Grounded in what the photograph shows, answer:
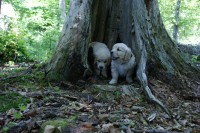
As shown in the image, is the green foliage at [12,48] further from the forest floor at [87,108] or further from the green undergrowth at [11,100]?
the green undergrowth at [11,100]

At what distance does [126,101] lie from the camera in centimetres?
527

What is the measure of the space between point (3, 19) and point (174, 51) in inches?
346

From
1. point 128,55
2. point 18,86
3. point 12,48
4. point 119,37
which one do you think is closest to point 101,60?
point 128,55

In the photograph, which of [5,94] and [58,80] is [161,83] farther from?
[5,94]

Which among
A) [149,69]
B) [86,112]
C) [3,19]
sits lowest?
[86,112]

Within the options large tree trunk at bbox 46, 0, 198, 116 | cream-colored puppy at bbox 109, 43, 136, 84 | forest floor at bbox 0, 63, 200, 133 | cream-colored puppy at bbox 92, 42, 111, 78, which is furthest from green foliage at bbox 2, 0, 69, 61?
forest floor at bbox 0, 63, 200, 133

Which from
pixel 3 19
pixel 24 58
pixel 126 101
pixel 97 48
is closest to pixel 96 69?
pixel 97 48

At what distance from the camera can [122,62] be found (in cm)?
677

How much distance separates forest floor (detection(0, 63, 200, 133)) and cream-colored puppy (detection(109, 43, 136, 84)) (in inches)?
21.3

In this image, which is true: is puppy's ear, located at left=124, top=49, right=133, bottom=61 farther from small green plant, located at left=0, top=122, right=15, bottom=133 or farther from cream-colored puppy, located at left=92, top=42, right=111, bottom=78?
small green plant, located at left=0, top=122, right=15, bottom=133

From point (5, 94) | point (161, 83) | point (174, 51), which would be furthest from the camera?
point (174, 51)

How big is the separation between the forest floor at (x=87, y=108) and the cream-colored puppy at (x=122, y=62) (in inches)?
21.3

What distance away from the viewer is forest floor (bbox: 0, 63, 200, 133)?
12.2 ft

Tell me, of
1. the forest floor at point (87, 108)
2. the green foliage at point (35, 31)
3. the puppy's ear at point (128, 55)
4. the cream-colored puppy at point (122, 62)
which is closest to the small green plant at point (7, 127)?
the forest floor at point (87, 108)
